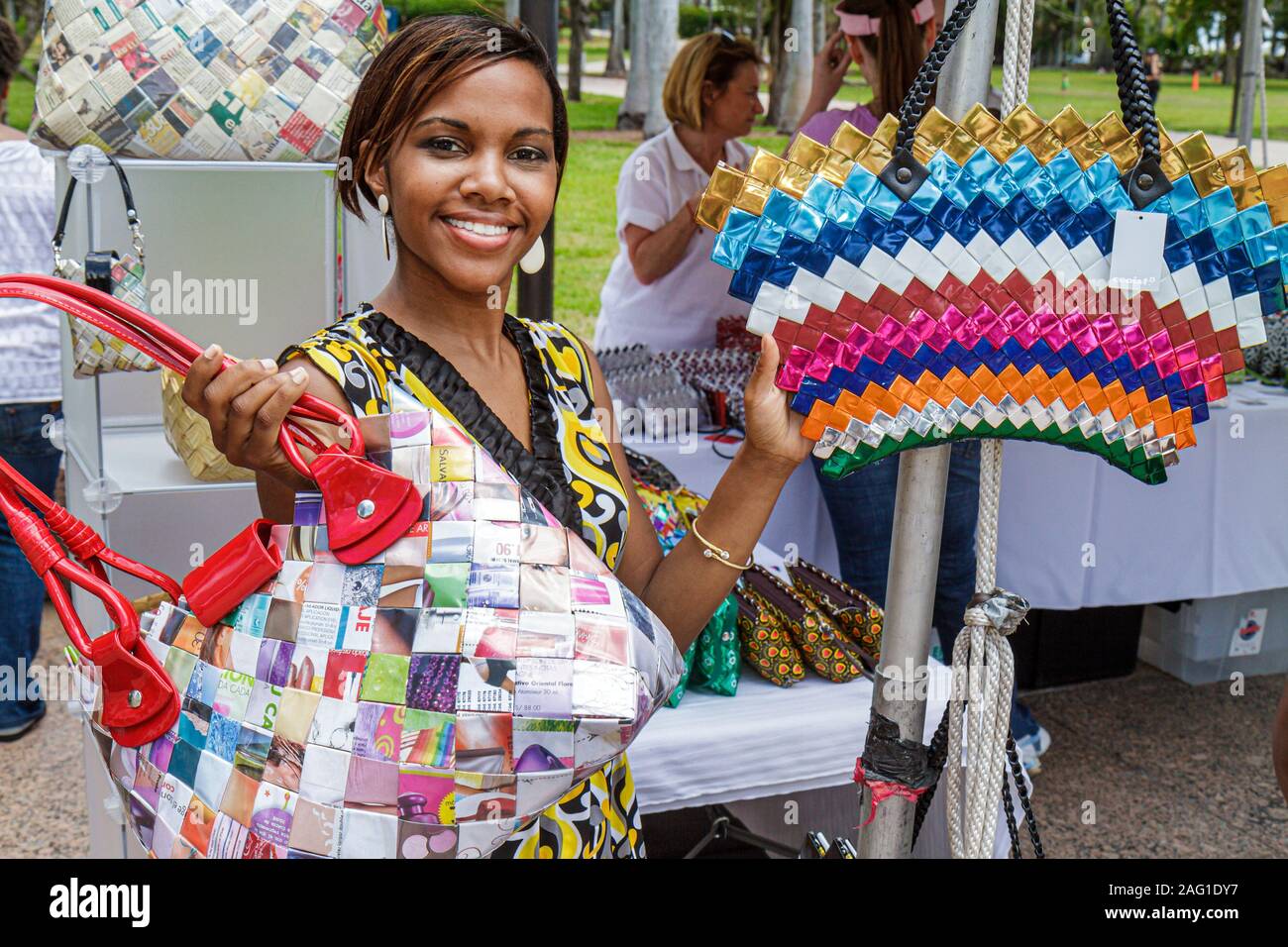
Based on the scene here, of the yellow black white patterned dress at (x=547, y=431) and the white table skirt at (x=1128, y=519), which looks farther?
the white table skirt at (x=1128, y=519)

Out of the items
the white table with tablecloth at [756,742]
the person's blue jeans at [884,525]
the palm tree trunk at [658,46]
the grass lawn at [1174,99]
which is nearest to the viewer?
the white table with tablecloth at [756,742]

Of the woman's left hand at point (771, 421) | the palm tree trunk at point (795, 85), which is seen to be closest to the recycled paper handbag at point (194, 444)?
the woman's left hand at point (771, 421)

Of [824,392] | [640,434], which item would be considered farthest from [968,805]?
[640,434]

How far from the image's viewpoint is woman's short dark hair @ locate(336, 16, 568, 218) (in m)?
1.23

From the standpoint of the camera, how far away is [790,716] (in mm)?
1992

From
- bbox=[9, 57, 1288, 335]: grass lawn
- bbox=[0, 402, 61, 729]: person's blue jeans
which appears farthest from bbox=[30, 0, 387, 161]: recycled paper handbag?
bbox=[9, 57, 1288, 335]: grass lawn

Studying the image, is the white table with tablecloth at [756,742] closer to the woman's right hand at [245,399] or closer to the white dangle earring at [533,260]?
the white dangle earring at [533,260]

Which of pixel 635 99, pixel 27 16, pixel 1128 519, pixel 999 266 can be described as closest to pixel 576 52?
pixel 635 99

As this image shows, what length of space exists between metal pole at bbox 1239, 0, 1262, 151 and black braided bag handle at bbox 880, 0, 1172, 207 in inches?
146

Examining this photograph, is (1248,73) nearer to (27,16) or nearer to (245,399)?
(245,399)

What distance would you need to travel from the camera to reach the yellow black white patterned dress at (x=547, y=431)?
1200mm

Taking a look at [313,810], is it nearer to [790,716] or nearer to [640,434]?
[790,716]

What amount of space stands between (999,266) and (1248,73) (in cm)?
404
